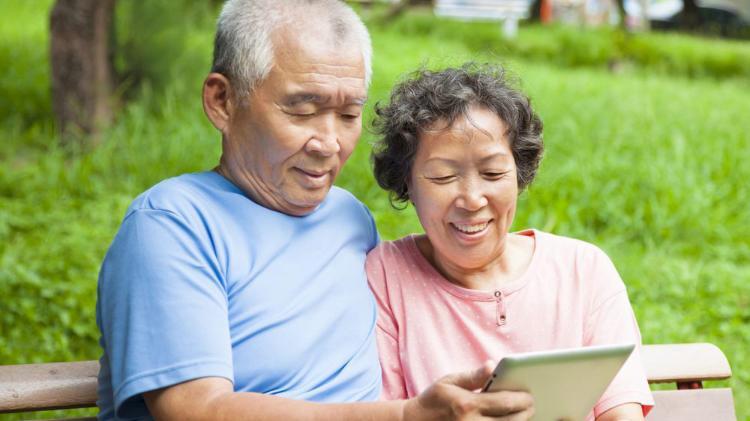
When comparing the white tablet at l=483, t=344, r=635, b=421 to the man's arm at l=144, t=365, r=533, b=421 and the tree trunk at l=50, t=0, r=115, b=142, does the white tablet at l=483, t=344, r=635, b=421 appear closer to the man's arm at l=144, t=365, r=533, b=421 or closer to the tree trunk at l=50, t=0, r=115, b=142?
the man's arm at l=144, t=365, r=533, b=421

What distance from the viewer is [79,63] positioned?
20.5 feet

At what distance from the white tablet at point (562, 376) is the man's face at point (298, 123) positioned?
29.9 inches

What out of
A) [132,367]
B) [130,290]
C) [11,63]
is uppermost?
[130,290]

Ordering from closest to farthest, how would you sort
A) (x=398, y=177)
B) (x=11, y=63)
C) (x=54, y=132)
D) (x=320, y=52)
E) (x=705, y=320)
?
(x=320, y=52) < (x=398, y=177) < (x=705, y=320) < (x=54, y=132) < (x=11, y=63)

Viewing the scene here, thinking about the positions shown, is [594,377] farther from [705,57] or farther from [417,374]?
[705,57]

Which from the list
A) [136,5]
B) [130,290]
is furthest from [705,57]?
[130,290]

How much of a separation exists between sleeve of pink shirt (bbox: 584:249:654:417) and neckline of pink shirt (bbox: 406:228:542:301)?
0.48ft

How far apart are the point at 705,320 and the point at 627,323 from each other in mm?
2766

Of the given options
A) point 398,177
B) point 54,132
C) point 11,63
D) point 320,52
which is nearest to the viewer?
point 320,52

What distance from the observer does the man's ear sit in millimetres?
2414

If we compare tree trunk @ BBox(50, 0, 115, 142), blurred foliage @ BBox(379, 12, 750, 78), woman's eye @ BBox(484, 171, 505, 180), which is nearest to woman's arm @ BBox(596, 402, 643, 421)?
woman's eye @ BBox(484, 171, 505, 180)

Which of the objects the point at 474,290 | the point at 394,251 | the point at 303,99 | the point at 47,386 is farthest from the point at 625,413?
the point at 47,386

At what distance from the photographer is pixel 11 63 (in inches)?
323

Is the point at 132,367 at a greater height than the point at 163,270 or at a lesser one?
lesser
